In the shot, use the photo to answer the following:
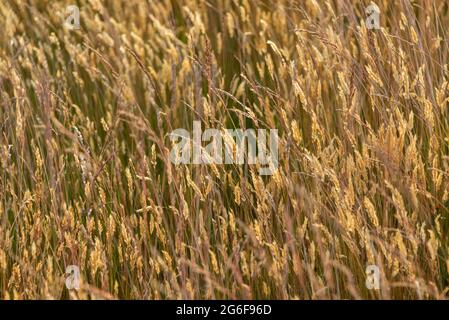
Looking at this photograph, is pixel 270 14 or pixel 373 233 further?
pixel 270 14

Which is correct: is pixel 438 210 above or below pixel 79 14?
below

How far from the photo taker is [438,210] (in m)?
2.66

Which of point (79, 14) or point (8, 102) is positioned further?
point (79, 14)

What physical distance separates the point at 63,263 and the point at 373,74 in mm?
1052

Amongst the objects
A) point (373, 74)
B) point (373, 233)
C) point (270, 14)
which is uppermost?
point (270, 14)

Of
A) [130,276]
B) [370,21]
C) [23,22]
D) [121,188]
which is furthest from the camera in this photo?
[23,22]

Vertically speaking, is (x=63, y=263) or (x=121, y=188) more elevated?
(x=121, y=188)

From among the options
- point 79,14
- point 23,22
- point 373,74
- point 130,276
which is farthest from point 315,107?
point 23,22

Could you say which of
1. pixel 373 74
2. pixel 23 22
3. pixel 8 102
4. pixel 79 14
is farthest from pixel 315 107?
pixel 23 22

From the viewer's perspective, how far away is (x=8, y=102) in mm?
3209
